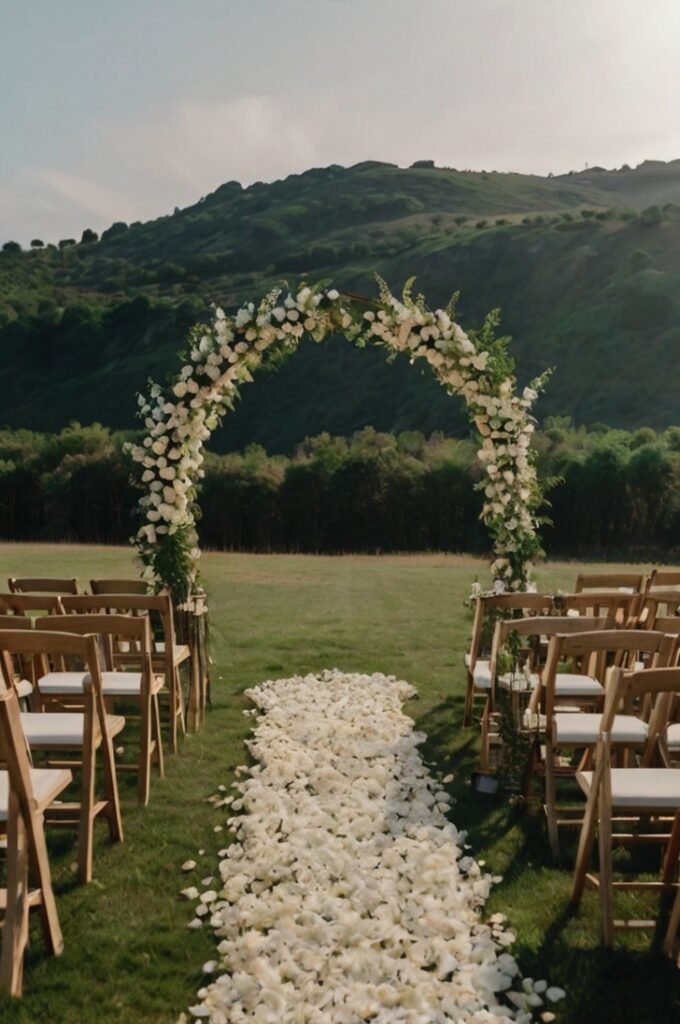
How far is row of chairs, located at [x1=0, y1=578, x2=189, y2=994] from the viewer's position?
3.44m

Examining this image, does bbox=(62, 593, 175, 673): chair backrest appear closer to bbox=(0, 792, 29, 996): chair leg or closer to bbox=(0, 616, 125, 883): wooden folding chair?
bbox=(0, 616, 125, 883): wooden folding chair

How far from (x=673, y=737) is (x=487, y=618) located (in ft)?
7.75

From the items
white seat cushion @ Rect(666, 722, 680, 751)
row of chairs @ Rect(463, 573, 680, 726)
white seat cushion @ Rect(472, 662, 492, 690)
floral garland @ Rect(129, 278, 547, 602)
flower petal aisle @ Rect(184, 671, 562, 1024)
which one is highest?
floral garland @ Rect(129, 278, 547, 602)

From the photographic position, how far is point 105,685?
575 cm

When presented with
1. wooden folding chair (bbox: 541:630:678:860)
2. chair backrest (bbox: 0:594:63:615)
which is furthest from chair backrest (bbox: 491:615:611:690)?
chair backrest (bbox: 0:594:63:615)

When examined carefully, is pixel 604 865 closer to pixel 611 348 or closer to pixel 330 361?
pixel 611 348

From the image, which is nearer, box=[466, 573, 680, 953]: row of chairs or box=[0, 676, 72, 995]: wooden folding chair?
box=[0, 676, 72, 995]: wooden folding chair

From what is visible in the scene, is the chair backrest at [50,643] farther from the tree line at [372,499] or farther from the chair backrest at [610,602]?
the tree line at [372,499]

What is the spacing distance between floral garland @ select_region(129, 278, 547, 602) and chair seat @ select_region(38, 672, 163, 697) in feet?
5.96

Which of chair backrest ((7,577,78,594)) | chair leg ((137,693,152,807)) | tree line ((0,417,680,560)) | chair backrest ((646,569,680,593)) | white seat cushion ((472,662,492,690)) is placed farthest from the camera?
tree line ((0,417,680,560))

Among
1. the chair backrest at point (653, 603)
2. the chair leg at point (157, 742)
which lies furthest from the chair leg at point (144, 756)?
the chair backrest at point (653, 603)

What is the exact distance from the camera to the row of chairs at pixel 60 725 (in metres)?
3.44

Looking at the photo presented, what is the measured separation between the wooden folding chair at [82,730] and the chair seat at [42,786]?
16.1 inches

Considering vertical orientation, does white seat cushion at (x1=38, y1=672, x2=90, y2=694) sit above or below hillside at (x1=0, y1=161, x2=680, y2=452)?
below
